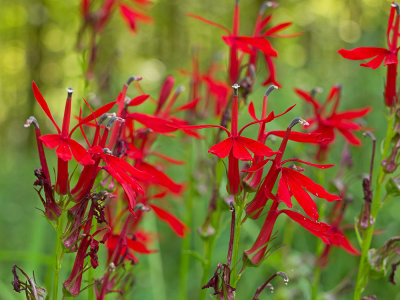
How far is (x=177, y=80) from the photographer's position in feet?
19.6

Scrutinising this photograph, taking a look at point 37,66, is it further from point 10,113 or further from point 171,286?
point 171,286

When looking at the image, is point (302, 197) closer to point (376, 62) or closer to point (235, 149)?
point (235, 149)

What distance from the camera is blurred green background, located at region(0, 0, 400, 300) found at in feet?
8.48

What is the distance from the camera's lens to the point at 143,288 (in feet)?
10.5

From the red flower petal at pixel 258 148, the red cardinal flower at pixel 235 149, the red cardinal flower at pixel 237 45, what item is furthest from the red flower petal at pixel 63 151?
the red cardinal flower at pixel 237 45

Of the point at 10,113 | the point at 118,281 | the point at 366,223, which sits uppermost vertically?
the point at 366,223

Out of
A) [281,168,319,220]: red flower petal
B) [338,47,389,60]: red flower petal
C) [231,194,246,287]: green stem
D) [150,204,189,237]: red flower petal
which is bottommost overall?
[150,204,189,237]: red flower petal

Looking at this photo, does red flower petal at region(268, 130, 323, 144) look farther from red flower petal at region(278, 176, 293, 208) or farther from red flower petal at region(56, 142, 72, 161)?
red flower petal at region(56, 142, 72, 161)

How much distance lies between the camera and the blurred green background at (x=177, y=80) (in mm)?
2586

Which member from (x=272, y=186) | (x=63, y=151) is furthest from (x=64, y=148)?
(x=272, y=186)

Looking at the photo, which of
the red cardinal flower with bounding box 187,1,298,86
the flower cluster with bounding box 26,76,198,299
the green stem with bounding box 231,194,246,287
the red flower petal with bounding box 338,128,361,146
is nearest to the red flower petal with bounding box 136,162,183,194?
the flower cluster with bounding box 26,76,198,299

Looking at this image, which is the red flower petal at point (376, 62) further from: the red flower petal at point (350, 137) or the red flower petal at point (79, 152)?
the red flower petal at point (79, 152)

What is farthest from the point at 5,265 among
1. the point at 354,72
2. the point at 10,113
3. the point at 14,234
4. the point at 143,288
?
the point at 10,113

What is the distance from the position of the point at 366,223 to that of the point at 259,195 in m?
0.46
